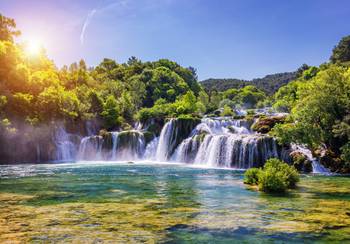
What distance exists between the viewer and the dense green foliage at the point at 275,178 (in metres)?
16.2

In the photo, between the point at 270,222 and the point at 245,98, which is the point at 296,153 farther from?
the point at 245,98

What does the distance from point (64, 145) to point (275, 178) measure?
3663 centimetres

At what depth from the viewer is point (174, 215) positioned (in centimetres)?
1088

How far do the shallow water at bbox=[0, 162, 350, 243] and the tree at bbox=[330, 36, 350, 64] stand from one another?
261ft

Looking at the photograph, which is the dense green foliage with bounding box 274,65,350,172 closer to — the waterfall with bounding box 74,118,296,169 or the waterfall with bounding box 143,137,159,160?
the waterfall with bounding box 74,118,296,169

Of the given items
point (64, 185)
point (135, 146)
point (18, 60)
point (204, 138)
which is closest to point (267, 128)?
point (204, 138)

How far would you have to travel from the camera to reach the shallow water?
8500mm

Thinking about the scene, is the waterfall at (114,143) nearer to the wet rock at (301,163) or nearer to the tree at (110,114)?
the tree at (110,114)

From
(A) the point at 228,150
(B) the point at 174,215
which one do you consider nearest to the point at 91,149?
(A) the point at 228,150

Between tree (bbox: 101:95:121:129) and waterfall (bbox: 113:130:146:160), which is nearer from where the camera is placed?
waterfall (bbox: 113:130:146:160)

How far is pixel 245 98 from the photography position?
5133 inches

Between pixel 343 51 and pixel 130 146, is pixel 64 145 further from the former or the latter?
pixel 343 51

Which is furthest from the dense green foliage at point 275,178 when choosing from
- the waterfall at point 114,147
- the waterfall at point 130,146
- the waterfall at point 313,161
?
the waterfall at point 114,147

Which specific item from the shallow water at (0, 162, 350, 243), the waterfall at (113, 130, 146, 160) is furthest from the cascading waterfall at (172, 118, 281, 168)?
the shallow water at (0, 162, 350, 243)
